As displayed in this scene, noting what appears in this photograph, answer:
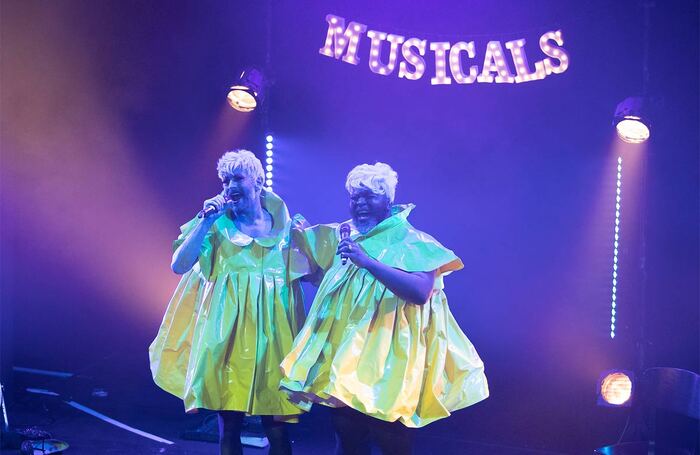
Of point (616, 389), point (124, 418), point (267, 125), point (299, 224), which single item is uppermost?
point (267, 125)

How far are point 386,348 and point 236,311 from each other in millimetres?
684

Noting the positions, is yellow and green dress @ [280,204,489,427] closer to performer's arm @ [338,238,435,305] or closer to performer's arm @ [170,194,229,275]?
performer's arm @ [338,238,435,305]

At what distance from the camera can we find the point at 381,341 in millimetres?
2352

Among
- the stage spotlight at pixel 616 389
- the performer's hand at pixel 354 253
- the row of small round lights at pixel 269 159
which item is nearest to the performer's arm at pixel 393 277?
the performer's hand at pixel 354 253

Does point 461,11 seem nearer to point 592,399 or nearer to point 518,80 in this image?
point 518,80

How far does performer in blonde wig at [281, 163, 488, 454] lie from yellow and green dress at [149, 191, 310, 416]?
22cm

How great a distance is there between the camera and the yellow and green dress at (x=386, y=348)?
90.3 inches

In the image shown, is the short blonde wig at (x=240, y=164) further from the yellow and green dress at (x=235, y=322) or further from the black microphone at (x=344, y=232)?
the black microphone at (x=344, y=232)

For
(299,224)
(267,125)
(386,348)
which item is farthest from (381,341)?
(267,125)

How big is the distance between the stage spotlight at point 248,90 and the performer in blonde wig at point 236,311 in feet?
4.48

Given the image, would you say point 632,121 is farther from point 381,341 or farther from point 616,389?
point 381,341

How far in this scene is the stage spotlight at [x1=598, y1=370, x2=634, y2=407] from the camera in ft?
11.6

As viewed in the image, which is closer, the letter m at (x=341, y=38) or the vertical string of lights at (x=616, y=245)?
the vertical string of lights at (x=616, y=245)

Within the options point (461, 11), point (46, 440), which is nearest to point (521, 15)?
point (461, 11)
